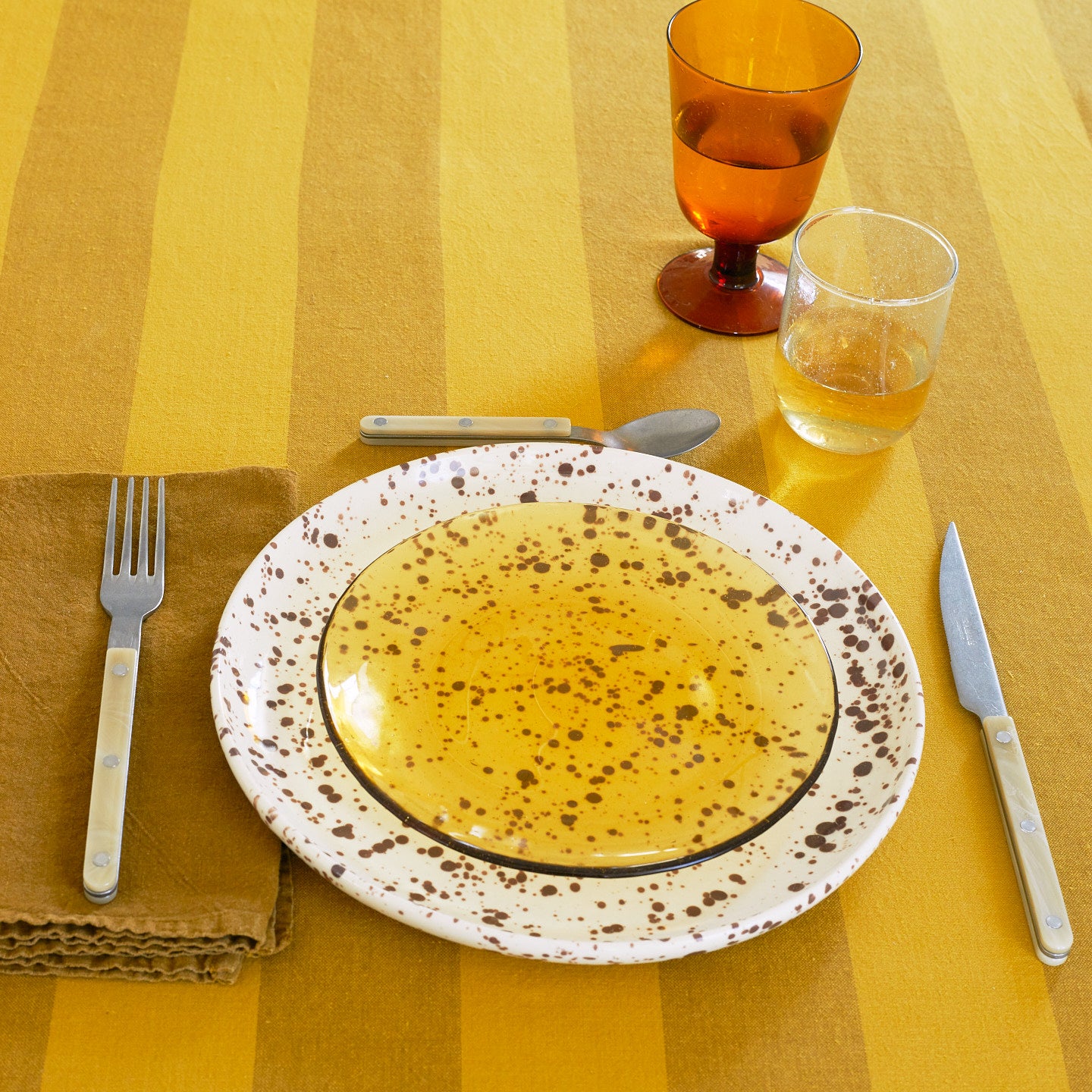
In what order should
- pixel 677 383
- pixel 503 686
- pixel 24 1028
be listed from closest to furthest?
pixel 24 1028, pixel 503 686, pixel 677 383

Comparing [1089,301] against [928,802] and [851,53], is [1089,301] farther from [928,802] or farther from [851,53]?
[928,802]

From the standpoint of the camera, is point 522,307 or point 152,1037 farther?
point 522,307

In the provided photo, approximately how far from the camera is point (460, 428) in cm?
83

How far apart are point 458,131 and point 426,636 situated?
2.22 ft

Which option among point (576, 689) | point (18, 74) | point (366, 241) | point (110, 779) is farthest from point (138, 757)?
point (18, 74)

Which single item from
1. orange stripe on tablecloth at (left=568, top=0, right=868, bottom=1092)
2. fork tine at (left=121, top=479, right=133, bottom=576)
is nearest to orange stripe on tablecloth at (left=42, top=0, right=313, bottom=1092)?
fork tine at (left=121, top=479, right=133, bottom=576)

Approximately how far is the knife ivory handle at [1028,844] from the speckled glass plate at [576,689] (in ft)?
0.37

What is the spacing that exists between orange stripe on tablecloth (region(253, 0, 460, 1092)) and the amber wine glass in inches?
9.8

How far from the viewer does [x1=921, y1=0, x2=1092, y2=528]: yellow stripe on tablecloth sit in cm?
94

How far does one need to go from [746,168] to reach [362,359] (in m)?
0.34

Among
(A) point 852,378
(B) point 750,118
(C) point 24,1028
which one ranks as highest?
(B) point 750,118

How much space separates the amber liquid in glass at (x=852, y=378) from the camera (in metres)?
0.80

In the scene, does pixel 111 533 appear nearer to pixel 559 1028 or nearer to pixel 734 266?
pixel 559 1028

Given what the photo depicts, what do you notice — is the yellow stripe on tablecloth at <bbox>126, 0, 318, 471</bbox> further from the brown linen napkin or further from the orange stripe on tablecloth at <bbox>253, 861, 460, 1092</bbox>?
the orange stripe on tablecloth at <bbox>253, 861, 460, 1092</bbox>
